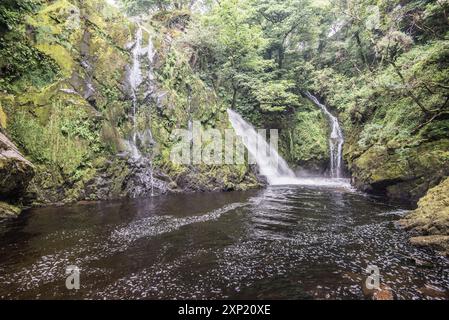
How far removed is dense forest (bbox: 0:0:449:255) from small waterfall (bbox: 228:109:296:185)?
1.11 metres

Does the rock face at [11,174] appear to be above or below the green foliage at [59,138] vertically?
below

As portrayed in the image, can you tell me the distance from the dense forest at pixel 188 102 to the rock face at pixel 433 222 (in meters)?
0.04

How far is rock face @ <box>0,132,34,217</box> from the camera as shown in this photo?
27.1 ft

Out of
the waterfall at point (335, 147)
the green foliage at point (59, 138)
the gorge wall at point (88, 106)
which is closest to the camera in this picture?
the green foliage at point (59, 138)

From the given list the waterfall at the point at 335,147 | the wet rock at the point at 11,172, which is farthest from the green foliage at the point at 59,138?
the waterfall at the point at 335,147

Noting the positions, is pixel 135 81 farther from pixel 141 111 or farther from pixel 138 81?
pixel 141 111

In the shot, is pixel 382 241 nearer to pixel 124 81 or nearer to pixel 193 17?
pixel 124 81

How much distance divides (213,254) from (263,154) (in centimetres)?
1364

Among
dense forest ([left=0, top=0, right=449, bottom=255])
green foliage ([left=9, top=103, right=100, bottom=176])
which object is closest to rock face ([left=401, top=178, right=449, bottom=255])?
dense forest ([left=0, top=0, right=449, bottom=255])

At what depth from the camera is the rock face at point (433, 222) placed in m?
5.98

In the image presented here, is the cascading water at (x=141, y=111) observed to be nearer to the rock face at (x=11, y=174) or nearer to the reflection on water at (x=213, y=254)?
the reflection on water at (x=213, y=254)
